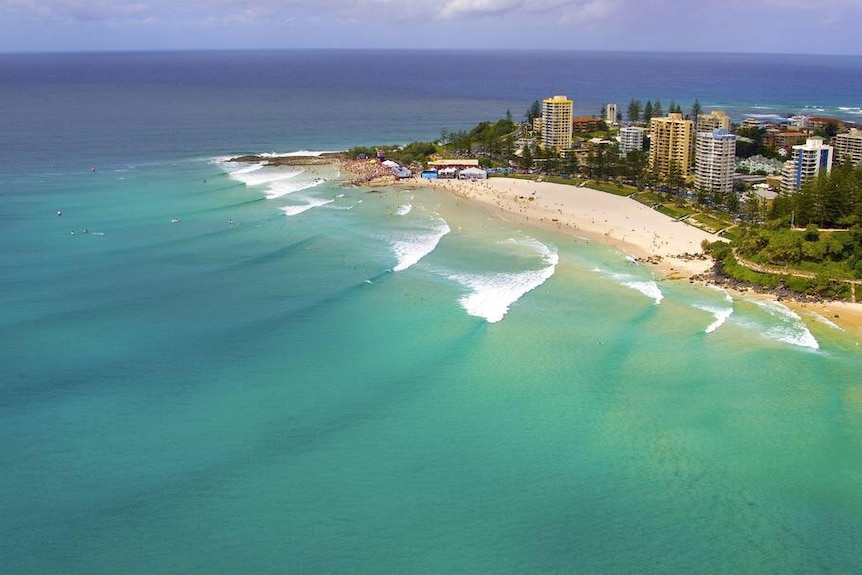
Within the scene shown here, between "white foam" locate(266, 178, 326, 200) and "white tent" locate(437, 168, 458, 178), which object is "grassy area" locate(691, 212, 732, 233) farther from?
"white foam" locate(266, 178, 326, 200)

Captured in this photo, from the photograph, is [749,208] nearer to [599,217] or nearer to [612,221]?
[612,221]

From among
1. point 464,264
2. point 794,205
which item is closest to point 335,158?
point 464,264

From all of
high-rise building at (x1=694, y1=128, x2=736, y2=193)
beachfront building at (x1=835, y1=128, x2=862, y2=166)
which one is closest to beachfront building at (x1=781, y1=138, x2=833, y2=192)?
high-rise building at (x1=694, y1=128, x2=736, y2=193)

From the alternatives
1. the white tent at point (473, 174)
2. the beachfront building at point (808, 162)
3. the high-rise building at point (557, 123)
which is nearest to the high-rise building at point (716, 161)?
the beachfront building at point (808, 162)

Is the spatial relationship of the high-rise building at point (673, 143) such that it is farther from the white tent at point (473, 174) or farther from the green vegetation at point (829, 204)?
the green vegetation at point (829, 204)

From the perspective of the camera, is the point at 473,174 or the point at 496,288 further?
the point at 473,174

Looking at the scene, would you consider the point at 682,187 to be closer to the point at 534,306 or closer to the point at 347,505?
the point at 534,306

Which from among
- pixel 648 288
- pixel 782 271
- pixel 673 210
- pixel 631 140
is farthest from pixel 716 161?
pixel 648 288
